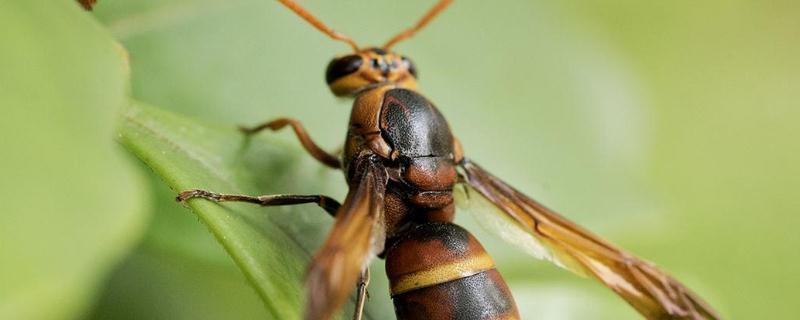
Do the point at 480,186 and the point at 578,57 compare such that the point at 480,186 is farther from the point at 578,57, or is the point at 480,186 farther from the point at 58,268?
the point at 58,268

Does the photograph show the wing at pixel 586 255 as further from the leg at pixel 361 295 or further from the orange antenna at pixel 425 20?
the leg at pixel 361 295

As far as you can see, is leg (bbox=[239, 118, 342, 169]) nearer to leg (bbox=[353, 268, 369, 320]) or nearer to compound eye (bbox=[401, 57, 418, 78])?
compound eye (bbox=[401, 57, 418, 78])

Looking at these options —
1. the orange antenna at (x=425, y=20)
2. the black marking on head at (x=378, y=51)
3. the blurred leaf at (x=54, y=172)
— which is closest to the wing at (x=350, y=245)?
the blurred leaf at (x=54, y=172)

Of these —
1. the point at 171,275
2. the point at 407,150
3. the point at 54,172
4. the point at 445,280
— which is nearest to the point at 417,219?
the point at 407,150

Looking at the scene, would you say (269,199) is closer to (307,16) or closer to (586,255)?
(307,16)

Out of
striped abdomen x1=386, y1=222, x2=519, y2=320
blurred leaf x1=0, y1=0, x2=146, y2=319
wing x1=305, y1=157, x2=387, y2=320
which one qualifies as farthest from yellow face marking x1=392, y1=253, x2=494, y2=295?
blurred leaf x1=0, y1=0, x2=146, y2=319

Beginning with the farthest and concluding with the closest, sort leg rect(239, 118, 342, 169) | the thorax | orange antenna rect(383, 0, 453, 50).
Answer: orange antenna rect(383, 0, 453, 50)
leg rect(239, 118, 342, 169)
the thorax
